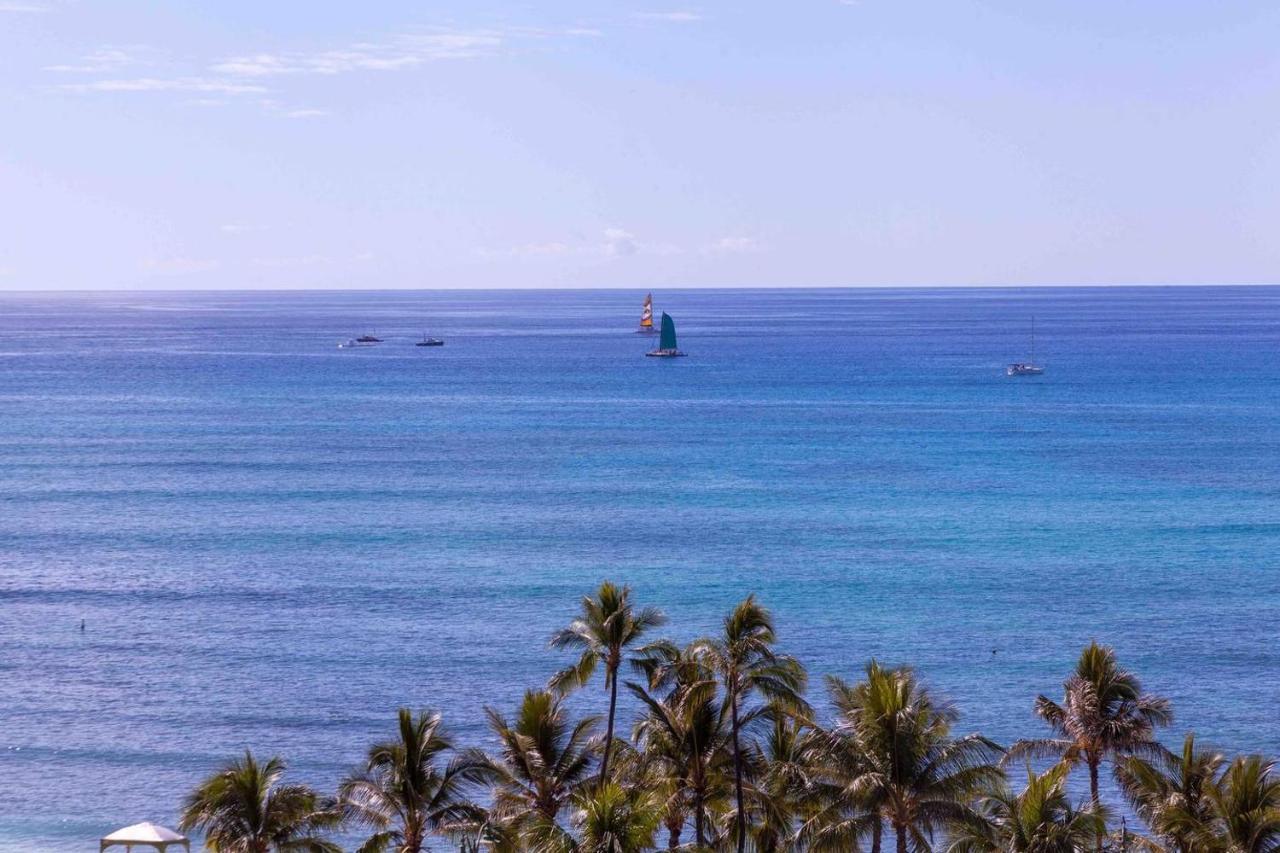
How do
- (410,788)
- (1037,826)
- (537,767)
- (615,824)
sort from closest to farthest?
(1037,826)
(615,824)
(410,788)
(537,767)

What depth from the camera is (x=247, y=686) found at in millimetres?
68500

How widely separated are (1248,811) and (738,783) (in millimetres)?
10261

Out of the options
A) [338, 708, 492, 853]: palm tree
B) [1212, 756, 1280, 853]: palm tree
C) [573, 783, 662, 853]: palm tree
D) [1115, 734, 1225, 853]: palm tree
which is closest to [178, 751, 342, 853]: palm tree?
[338, 708, 492, 853]: palm tree

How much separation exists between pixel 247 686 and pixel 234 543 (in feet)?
104

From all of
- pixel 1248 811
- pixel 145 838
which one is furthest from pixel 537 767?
pixel 1248 811

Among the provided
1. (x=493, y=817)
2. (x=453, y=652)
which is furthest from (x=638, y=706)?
(x=493, y=817)

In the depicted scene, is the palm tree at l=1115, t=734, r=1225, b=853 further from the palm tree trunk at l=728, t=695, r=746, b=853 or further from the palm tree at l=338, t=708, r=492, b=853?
the palm tree at l=338, t=708, r=492, b=853

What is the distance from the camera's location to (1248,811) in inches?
1225

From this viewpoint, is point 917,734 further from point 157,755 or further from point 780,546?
point 780,546

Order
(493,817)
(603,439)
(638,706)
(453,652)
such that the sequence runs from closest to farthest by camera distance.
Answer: (493,817) < (638,706) < (453,652) < (603,439)

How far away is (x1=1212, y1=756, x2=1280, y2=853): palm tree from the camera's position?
3048 centimetres

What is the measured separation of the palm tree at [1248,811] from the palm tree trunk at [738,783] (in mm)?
9631

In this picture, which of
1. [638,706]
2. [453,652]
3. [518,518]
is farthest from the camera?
[518,518]

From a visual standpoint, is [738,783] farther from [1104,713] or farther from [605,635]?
[1104,713]
